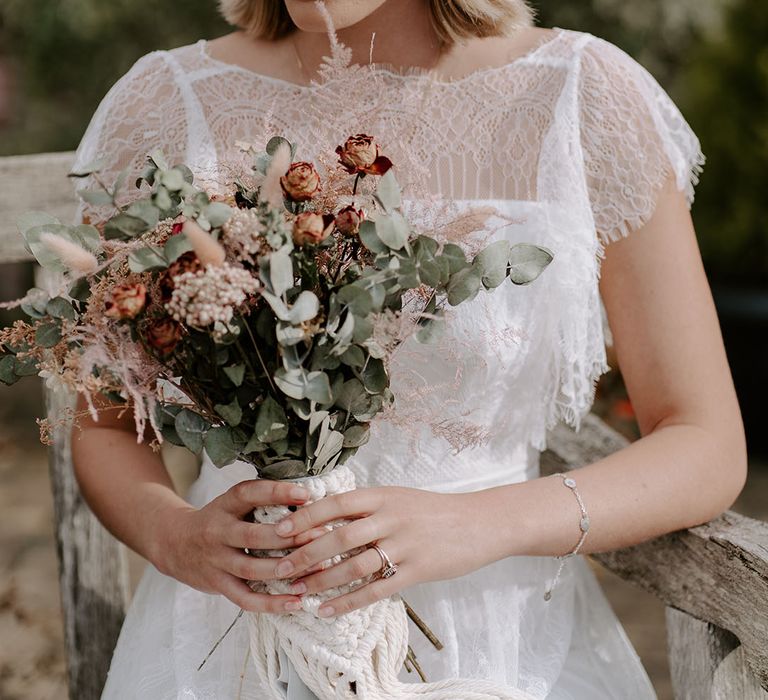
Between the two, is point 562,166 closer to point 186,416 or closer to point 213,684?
point 186,416

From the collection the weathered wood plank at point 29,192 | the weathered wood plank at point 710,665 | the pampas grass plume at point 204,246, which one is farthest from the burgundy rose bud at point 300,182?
the weathered wood plank at point 29,192

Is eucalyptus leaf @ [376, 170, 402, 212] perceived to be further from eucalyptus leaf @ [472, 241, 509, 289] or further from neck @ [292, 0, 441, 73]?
neck @ [292, 0, 441, 73]

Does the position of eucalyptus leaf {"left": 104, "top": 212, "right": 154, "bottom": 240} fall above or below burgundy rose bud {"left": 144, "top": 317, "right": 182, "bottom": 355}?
above

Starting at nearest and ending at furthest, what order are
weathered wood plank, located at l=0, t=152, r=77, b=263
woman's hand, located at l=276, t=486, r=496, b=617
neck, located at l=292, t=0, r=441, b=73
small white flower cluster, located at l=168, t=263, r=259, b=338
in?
small white flower cluster, located at l=168, t=263, r=259, b=338 < woman's hand, located at l=276, t=486, r=496, b=617 < neck, located at l=292, t=0, r=441, b=73 < weathered wood plank, located at l=0, t=152, r=77, b=263

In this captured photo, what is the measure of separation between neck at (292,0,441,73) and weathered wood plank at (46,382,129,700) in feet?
3.35

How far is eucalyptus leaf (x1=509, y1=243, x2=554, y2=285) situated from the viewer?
126 centimetres

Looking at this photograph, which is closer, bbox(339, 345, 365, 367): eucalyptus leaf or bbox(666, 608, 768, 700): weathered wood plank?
bbox(339, 345, 365, 367): eucalyptus leaf

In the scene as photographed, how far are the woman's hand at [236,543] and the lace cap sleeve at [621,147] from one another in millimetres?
808

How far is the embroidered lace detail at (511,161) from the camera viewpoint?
1.71 meters

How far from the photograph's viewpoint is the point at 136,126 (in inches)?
73.7

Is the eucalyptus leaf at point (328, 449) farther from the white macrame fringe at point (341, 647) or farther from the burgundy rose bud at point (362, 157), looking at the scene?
the burgundy rose bud at point (362, 157)

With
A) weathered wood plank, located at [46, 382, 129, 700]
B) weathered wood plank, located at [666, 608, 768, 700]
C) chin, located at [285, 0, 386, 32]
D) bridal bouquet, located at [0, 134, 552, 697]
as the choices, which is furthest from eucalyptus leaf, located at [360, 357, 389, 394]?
weathered wood plank, located at [46, 382, 129, 700]

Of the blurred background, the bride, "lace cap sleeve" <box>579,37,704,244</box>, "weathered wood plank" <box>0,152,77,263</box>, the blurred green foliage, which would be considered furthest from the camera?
the blurred green foliage

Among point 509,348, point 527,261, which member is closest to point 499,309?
point 509,348
